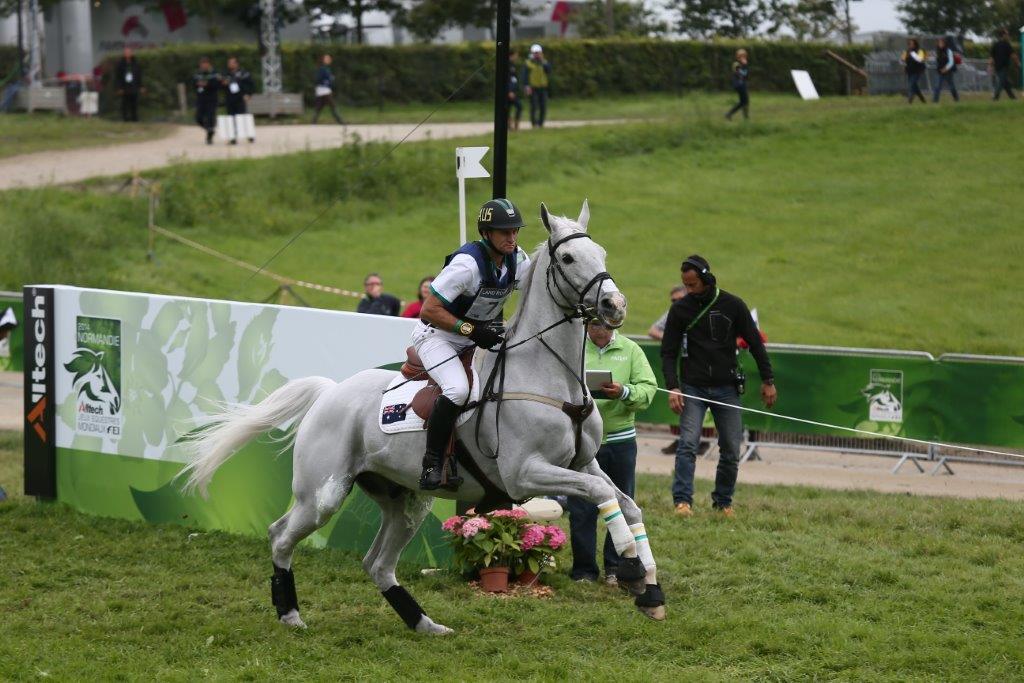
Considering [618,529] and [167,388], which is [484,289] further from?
[167,388]

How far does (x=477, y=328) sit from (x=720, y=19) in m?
43.0

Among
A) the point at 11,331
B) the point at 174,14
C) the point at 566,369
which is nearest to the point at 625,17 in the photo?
the point at 174,14

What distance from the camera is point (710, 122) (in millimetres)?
33156

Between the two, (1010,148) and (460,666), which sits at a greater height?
(1010,148)

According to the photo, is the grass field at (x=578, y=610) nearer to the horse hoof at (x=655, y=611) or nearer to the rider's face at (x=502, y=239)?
the horse hoof at (x=655, y=611)

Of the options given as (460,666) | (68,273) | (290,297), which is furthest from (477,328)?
(68,273)

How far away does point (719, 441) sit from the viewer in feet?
35.0

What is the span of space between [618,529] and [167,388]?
16.9 feet

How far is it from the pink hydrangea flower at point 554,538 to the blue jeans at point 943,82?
26.1 metres

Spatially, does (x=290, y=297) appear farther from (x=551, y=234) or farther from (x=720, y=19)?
(x=720, y=19)

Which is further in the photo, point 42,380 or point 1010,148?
point 1010,148

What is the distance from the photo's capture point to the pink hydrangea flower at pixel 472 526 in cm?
885

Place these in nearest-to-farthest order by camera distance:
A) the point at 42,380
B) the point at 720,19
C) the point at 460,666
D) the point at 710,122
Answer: the point at 460,666, the point at 42,380, the point at 710,122, the point at 720,19

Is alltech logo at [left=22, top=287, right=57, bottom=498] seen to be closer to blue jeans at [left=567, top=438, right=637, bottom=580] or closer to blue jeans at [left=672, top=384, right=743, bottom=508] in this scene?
blue jeans at [left=567, top=438, right=637, bottom=580]
